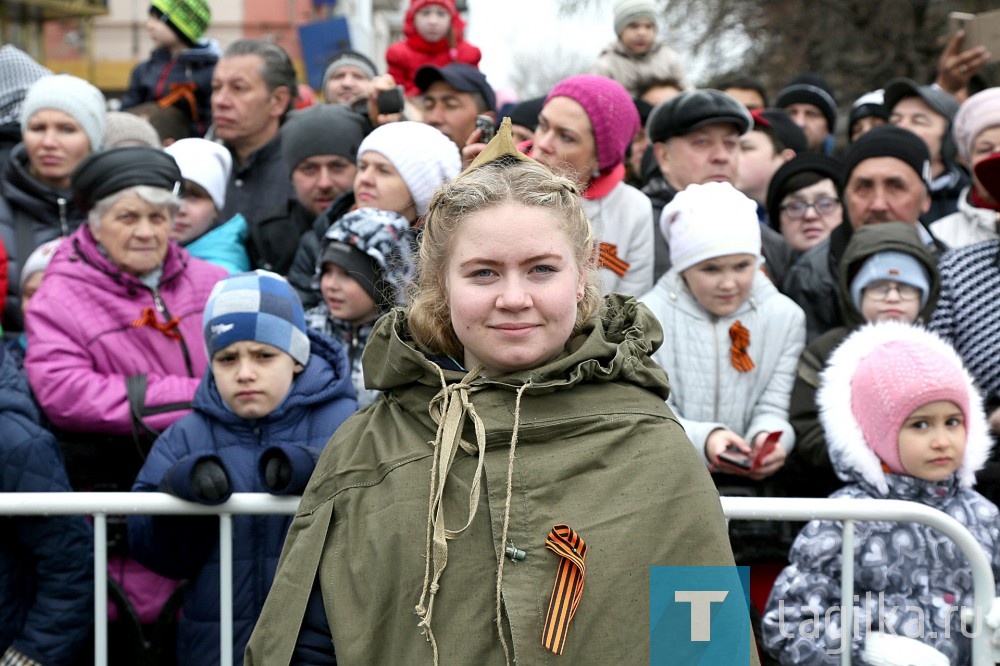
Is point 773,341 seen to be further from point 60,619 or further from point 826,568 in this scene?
point 60,619

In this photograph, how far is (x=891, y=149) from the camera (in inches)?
192

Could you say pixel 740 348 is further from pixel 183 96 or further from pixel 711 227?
pixel 183 96

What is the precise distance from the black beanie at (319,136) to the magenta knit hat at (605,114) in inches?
39.5

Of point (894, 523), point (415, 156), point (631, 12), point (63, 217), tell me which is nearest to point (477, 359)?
point (894, 523)

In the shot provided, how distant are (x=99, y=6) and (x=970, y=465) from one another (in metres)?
29.6

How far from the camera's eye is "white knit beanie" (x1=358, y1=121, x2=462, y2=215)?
179 inches

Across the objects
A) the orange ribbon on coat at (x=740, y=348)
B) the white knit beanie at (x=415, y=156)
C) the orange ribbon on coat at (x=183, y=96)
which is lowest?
the orange ribbon on coat at (x=740, y=348)

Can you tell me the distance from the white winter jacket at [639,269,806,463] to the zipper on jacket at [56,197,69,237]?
252 centimetres

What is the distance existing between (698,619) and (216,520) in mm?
1540

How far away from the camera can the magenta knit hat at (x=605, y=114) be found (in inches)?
191

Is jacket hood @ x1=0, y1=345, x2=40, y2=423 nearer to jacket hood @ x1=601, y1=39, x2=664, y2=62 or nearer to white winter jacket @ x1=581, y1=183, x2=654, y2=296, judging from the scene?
white winter jacket @ x1=581, y1=183, x2=654, y2=296

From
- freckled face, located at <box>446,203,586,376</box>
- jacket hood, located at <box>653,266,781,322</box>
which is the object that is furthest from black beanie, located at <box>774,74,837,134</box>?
freckled face, located at <box>446,203,586,376</box>

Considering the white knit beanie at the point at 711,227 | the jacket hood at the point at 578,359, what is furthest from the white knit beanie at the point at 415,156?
the jacket hood at the point at 578,359

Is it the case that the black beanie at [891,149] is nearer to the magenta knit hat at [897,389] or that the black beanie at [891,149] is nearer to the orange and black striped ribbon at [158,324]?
the magenta knit hat at [897,389]
